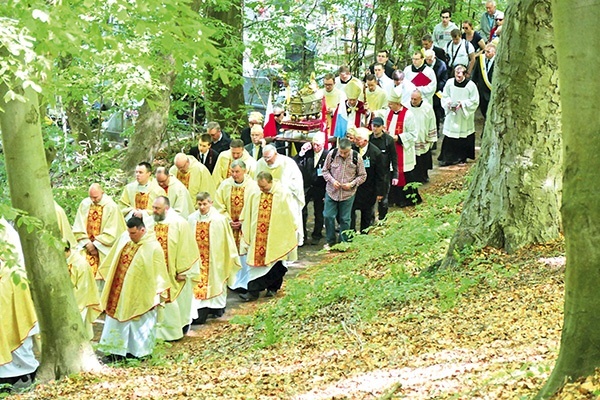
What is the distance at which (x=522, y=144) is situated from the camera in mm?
10945

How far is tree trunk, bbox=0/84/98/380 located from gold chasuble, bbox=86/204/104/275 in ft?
12.8

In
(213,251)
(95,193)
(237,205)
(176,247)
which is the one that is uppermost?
(95,193)

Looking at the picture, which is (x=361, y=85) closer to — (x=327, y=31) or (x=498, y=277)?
(x=327, y=31)

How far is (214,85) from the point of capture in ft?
71.5

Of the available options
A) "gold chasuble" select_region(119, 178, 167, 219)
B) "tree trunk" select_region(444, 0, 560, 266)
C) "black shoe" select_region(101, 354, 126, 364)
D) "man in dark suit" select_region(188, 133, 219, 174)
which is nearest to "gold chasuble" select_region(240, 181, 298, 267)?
"gold chasuble" select_region(119, 178, 167, 219)

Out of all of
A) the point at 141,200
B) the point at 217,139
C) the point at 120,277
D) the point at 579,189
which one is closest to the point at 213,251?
the point at 141,200

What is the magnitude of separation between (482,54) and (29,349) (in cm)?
1250

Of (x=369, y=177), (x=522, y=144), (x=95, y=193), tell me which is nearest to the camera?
(x=522, y=144)

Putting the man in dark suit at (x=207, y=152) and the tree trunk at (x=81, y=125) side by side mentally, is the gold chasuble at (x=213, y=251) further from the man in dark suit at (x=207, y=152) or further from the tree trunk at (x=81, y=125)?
the tree trunk at (x=81, y=125)

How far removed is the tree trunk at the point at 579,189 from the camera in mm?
5238

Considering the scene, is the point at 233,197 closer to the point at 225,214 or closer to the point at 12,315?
the point at 225,214

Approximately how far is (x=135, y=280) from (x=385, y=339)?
434 cm

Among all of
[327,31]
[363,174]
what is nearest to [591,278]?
[363,174]

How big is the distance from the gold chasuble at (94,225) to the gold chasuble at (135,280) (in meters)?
1.78
